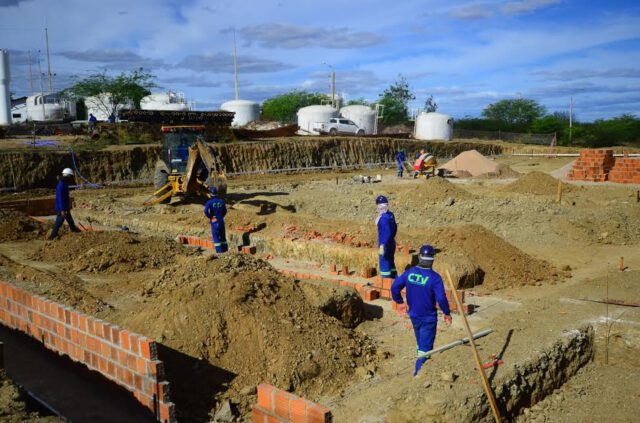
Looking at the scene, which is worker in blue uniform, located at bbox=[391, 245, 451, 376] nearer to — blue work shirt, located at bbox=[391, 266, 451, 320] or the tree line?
blue work shirt, located at bbox=[391, 266, 451, 320]

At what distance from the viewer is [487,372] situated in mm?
5426

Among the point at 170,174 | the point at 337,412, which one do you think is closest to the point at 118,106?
the point at 170,174

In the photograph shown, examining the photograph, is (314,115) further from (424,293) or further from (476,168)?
(424,293)

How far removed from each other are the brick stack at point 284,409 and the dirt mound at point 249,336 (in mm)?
559

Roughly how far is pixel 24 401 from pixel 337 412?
2.58 meters

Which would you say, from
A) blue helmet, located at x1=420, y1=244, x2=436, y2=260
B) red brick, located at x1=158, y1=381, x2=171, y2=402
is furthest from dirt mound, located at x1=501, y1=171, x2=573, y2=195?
red brick, located at x1=158, y1=381, x2=171, y2=402

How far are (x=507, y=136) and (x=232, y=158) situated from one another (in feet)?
102

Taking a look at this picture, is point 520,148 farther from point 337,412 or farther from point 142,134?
point 337,412

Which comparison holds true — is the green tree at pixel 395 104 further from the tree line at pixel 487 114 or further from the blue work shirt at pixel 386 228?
the blue work shirt at pixel 386 228

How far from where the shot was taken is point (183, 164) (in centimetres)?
1617

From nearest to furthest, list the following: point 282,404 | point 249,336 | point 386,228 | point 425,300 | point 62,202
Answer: point 282,404, point 425,300, point 249,336, point 386,228, point 62,202

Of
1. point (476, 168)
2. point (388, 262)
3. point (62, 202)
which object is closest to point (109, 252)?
point (62, 202)

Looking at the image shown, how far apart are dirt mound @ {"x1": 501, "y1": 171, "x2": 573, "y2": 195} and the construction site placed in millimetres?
3819

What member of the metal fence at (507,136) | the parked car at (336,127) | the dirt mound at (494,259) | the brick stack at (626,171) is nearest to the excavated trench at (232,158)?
the parked car at (336,127)
